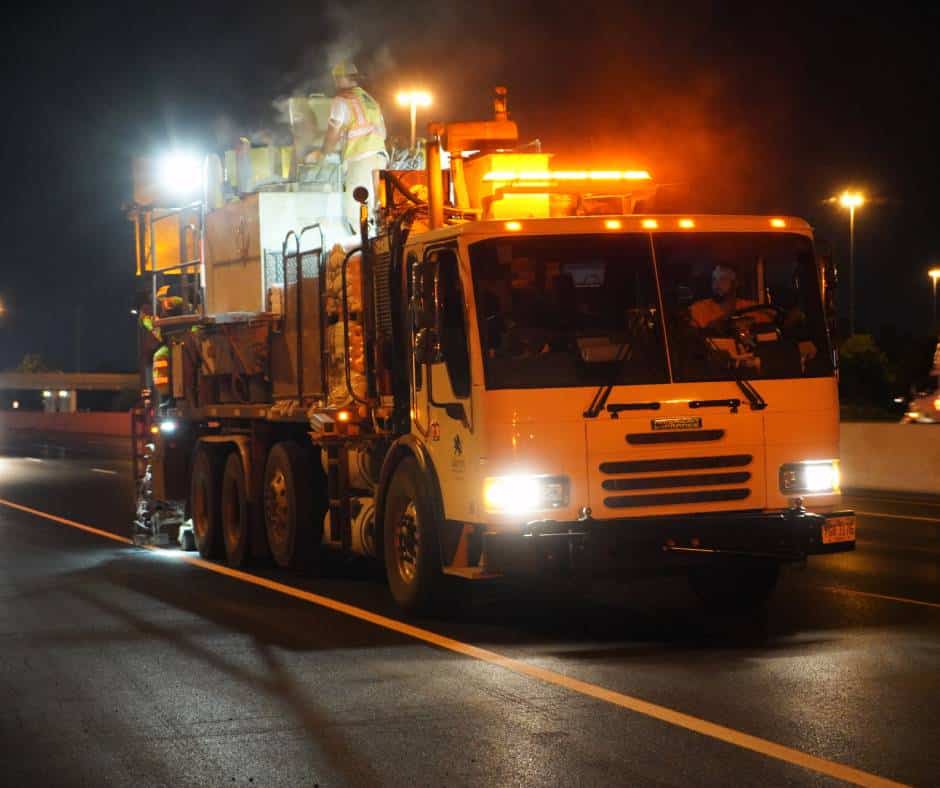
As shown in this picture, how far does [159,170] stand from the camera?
18.4 metres

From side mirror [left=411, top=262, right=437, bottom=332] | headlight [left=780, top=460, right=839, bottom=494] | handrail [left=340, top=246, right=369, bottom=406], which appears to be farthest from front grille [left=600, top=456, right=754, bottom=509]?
handrail [left=340, top=246, right=369, bottom=406]

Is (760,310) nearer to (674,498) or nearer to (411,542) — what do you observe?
(674,498)

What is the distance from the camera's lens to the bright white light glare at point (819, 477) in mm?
10930

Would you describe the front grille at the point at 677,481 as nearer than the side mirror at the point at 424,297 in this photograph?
Yes

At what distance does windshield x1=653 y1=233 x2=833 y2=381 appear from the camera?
10906mm

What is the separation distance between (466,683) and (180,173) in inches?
400

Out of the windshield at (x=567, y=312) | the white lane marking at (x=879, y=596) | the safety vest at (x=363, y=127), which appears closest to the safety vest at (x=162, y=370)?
the safety vest at (x=363, y=127)

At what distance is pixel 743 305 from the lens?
1112 centimetres

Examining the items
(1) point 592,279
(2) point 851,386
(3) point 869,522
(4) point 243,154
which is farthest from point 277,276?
(2) point 851,386

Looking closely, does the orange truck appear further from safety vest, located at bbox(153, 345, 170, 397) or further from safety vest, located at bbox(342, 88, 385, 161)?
safety vest, located at bbox(153, 345, 170, 397)

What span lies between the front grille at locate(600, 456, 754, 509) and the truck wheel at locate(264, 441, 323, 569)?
4.51 m

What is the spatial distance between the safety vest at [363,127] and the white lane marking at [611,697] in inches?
159

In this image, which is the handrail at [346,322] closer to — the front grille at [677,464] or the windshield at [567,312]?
the windshield at [567,312]

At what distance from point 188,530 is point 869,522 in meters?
7.96
